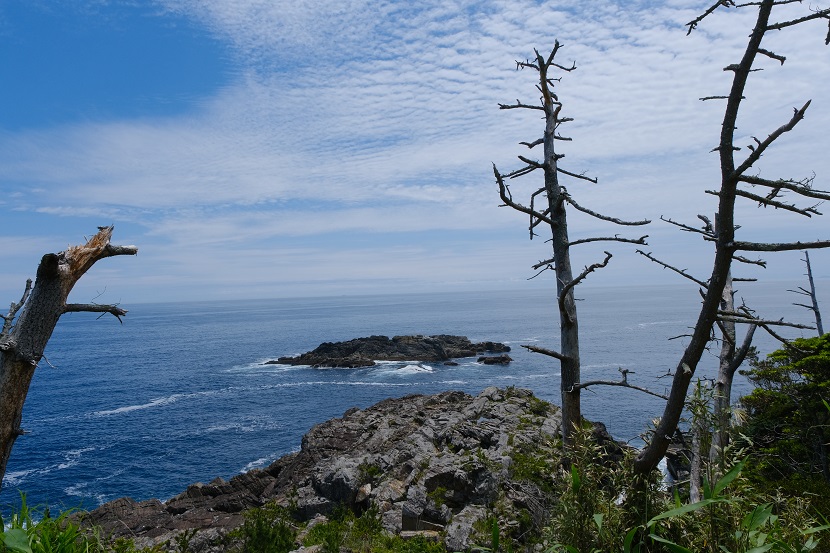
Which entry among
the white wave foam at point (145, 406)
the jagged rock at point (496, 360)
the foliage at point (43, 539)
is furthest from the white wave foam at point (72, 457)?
the jagged rock at point (496, 360)

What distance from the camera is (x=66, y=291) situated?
6.69m

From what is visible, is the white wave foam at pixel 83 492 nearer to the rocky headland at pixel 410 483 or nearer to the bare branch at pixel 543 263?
the rocky headland at pixel 410 483

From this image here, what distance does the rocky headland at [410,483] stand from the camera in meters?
12.7

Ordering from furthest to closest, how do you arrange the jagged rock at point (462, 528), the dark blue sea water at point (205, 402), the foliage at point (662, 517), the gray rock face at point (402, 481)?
1. the dark blue sea water at point (205, 402)
2. the gray rock face at point (402, 481)
3. the jagged rock at point (462, 528)
4. the foliage at point (662, 517)

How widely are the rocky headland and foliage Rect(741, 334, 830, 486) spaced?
17.9ft

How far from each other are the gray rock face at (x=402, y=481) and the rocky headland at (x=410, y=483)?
36mm

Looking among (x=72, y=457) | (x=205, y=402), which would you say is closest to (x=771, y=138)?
(x=72, y=457)

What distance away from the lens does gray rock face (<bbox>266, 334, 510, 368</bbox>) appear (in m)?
72.7

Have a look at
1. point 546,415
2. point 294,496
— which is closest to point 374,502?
point 294,496

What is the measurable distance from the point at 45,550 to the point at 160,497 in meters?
29.3

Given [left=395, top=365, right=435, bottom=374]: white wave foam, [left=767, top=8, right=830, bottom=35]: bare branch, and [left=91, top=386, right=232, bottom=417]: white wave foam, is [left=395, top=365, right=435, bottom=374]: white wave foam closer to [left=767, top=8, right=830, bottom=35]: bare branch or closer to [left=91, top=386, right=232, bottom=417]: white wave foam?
[left=91, top=386, right=232, bottom=417]: white wave foam

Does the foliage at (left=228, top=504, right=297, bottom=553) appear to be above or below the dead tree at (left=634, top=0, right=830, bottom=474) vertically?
below

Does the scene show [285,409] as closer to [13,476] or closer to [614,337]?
[13,476]

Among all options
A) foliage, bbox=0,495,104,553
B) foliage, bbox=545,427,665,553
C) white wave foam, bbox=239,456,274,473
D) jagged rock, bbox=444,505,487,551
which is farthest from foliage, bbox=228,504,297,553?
white wave foam, bbox=239,456,274,473
